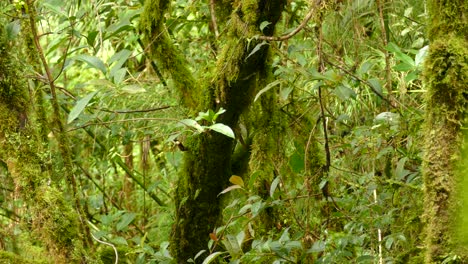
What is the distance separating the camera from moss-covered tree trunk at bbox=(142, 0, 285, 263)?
205 cm

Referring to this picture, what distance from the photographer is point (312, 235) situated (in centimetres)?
220

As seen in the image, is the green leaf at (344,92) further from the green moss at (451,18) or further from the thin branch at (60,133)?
the thin branch at (60,133)

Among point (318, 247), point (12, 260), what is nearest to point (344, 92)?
point (318, 247)

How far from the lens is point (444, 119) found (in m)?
1.32

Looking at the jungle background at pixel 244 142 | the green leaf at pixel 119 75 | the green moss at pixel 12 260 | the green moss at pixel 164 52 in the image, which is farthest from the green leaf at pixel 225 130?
the green moss at pixel 12 260

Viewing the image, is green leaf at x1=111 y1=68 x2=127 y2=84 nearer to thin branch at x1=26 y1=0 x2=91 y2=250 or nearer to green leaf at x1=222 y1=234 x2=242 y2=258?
thin branch at x1=26 y1=0 x2=91 y2=250

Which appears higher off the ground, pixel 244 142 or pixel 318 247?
pixel 244 142

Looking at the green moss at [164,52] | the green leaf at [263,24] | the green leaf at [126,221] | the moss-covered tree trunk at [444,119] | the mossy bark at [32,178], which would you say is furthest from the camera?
the green leaf at [126,221]

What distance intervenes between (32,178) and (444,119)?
3.17 feet

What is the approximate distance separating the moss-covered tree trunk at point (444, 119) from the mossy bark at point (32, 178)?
85 centimetres

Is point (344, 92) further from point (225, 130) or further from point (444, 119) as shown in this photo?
point (444, 119)

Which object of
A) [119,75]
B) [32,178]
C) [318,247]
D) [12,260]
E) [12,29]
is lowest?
[318,247]

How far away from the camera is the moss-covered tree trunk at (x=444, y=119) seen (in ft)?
4.29

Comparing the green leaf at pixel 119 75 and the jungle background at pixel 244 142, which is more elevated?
the green leaf at pixel 119 75
